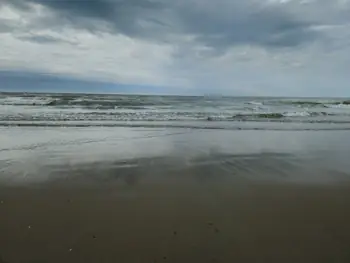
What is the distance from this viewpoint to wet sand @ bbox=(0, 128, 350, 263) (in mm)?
3633

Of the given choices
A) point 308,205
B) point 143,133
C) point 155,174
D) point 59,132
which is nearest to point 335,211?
point 308,205

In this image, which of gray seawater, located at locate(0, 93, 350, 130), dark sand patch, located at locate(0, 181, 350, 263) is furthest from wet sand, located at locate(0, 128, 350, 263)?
gray seawater, located at locate(0, 93, 350, 130)

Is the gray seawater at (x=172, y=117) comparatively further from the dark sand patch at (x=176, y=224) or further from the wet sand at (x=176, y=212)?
the dark sand patch at (x=176, y=224)

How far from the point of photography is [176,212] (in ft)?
15.6

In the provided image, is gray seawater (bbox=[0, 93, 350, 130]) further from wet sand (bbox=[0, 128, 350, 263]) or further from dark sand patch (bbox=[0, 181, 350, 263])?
dark sand patch (bbox=[0, 181, 350, 263])

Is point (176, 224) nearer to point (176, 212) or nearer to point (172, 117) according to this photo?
point (176, 212)

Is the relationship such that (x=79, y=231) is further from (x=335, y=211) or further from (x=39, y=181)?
(x=335, y=211)

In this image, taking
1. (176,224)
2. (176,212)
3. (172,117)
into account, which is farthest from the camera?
A: (172,117)

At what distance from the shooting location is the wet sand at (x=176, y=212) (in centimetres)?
363

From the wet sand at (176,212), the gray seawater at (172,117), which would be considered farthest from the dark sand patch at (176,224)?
the gray seawater at (172,117)

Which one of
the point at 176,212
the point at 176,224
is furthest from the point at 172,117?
the point at 176,224

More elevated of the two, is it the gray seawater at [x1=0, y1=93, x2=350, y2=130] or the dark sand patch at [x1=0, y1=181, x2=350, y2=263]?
the dark sand patch at [x1=0, y1=181, x2=350, y2=263]

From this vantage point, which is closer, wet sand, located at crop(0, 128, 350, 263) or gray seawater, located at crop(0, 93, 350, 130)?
wet sand, located at crop(0, 128, 350, 263)

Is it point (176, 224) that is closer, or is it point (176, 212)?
point (176, 224)
